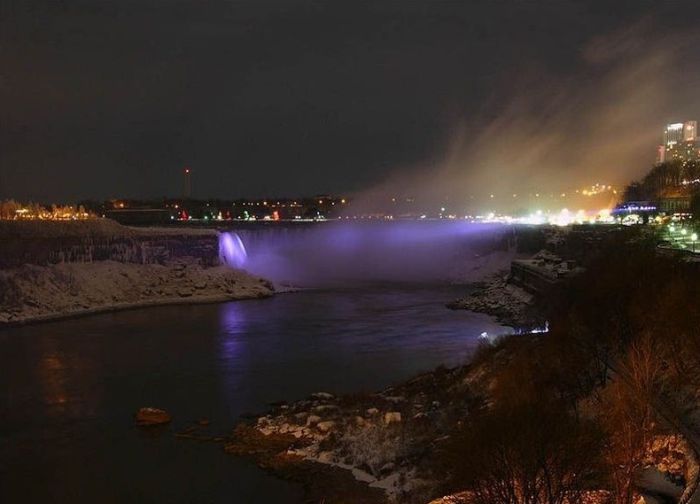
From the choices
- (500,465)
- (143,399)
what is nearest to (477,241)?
(143,399)

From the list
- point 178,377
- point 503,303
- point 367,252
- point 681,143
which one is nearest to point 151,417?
point 178,377

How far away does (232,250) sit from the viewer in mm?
52469

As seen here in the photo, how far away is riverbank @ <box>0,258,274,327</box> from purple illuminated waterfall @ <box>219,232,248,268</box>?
13.3ft

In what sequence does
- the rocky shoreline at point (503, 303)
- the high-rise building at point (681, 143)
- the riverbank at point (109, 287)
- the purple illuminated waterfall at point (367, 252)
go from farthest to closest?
the high-rise building at point (681, 143) < the purple illuminated waterfall at point (367, 252) < the riverbank at point (109, 287) < the rocky shoreline at point (503, 303)

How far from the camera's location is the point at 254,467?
43.3 ft

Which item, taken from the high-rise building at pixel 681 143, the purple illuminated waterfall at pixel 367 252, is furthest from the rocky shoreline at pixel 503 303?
the high-rise building at pixel 681 143

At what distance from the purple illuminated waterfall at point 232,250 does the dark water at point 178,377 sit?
12495 mm

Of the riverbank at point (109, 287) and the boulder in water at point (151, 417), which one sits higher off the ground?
the riverbank at point (109, 287)

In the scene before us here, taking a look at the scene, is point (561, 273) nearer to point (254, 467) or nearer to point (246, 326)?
point (246, 326)

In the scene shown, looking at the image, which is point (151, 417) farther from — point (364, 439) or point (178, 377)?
point (364, 439)

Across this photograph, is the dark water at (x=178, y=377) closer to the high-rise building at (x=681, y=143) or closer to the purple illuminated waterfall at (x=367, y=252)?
the purple illuminated waterfall at (x=367, y=252)

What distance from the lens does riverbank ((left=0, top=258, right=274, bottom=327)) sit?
111 ft

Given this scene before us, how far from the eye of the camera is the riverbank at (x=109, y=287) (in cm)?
3372

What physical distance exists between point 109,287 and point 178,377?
64.6 feet
